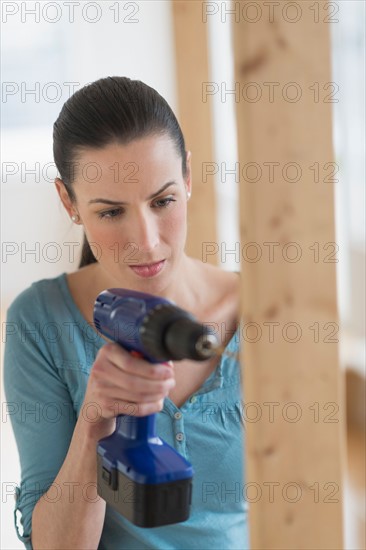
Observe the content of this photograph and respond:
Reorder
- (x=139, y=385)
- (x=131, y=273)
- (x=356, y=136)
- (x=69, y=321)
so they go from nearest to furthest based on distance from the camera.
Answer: (x=139, y=385) → (x=131, y=273) → (x=69, y=321) → (x=356, y=136)

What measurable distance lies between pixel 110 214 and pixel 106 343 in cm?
22

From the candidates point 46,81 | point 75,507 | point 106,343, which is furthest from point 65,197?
A: point 46,81

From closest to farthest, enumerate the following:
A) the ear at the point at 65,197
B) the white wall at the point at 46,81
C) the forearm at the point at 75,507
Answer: the forearm at the point at 75,507, the ear at the point at 65,197, the white wall at the point at 46,81

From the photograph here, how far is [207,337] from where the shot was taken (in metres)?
0.79

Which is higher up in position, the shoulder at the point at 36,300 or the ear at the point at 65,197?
the ear at the point at 65,197

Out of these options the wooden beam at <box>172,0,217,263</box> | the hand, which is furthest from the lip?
the wooden beam at <box>172,0,217,263</box>

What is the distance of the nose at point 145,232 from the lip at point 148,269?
3 cm

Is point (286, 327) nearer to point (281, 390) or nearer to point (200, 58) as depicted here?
point (281, 390)

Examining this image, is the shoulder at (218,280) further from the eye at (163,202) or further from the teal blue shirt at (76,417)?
the eye at (163,202)

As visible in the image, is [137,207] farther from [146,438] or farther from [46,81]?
[46,81]

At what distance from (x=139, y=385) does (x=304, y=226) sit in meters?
0.28

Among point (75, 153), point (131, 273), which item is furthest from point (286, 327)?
point (75, 153)

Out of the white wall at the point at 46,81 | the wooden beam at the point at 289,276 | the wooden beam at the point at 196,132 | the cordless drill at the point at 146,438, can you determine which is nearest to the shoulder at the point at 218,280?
the wooden beam at the point at 196,132

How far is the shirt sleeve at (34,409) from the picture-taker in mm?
1255
